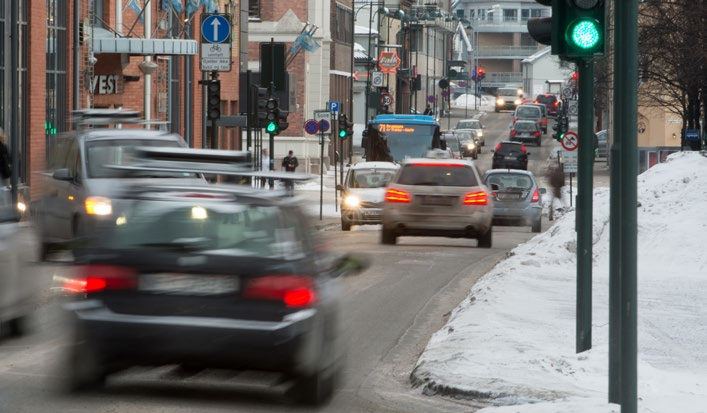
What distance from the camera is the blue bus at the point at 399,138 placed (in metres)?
54.4

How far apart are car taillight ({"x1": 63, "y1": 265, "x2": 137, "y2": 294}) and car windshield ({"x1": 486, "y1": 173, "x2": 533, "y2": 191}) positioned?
94.4ft

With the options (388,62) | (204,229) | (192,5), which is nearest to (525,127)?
(388,62)

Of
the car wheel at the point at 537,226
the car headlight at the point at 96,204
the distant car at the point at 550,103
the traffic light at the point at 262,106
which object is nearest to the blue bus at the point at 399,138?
the traffic light at the point at 262,106

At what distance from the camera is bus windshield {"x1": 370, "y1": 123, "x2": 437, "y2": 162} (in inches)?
2147

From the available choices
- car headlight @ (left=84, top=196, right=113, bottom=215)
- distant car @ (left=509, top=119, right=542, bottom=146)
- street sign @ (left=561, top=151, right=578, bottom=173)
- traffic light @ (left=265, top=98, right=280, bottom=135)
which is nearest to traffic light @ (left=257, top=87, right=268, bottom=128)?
traffic light @ (left=265, top=98, right=280, bottom=135)

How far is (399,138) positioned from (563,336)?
138ft

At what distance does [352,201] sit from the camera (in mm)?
35500

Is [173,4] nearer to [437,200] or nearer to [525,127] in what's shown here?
[437,200]

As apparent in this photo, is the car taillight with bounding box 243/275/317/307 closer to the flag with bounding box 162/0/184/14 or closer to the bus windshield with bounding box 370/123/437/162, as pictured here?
the flag with bounding box 162/0/184/14

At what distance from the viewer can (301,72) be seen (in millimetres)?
73000

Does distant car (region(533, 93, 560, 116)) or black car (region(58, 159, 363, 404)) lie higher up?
distant car (region(533, 93, 560, 116))

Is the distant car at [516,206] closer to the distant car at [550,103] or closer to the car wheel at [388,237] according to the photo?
the car wheel at [388,237]

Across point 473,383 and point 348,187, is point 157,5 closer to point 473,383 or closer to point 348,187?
point 348,187

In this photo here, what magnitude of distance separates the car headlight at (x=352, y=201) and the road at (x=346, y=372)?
43.3 feet
